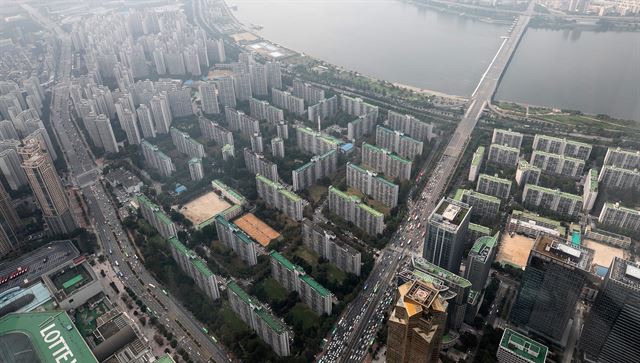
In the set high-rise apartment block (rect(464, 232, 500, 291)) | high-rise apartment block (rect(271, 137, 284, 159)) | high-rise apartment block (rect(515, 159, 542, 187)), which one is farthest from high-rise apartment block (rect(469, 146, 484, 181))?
high-rise apartment block (rect(271, 137, 284, 159))

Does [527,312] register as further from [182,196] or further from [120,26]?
[120,26]

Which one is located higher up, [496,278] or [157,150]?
[157,150]

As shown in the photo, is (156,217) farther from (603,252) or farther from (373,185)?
(603,252)

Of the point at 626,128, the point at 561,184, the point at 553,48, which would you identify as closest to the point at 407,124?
the point at 561,184

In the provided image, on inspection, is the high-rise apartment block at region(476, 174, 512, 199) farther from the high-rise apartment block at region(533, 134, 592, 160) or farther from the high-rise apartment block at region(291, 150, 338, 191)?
the high-rise apartment block at region(291, 150, 338, 191)

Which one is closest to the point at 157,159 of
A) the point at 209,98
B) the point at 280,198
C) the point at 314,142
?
the point at 209,98

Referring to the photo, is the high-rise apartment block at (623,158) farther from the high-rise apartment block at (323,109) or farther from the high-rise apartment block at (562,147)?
the high-rise apartment block at (323,109)
